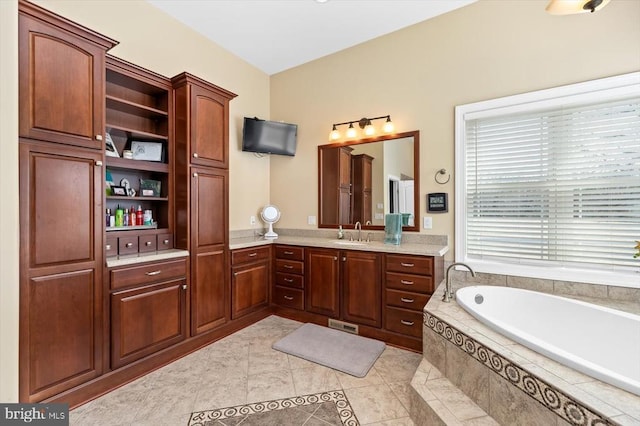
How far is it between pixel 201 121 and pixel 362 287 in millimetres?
2195

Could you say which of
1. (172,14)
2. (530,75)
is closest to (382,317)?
(530,75)

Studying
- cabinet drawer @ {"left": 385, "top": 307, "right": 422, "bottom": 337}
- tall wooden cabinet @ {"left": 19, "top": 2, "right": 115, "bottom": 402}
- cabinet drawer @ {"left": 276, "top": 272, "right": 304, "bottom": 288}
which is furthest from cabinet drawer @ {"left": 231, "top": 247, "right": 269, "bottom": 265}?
cabinet drawer @ {"left": 385, "top": 307, "right": 422, "bottom": 337}

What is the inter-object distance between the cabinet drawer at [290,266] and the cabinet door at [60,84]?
2030 millimetres

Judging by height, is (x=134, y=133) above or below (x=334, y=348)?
above

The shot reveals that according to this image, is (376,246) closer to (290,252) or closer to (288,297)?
(290,252)

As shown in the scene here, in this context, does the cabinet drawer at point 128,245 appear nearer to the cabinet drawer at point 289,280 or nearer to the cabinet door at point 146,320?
the cabinet door at point 146,320

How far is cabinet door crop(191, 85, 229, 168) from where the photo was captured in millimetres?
2586

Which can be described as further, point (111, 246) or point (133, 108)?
point (133, 108)

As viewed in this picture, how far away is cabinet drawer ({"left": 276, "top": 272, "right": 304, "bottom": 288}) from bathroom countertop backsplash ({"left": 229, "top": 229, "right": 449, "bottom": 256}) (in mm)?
372

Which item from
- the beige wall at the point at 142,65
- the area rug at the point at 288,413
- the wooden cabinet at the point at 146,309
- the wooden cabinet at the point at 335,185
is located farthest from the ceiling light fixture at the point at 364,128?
the area rug at the point at 288,413

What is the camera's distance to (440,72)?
2.88 metres

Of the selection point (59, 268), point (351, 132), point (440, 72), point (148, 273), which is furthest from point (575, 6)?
point (59, 268)

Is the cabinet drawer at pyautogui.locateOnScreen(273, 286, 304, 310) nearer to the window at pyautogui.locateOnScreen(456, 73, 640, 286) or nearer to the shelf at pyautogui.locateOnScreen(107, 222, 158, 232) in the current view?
the shelf at pyautogui.locateOnScreen(107, 222, 158, 232)

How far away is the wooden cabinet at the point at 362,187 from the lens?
131 inches
